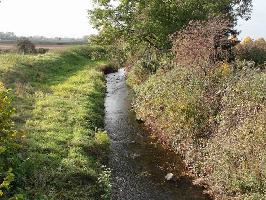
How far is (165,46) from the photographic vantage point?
38.8m

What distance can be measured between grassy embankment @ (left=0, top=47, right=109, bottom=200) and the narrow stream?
3.37ft

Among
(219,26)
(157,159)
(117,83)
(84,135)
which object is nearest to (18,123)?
(84,135)

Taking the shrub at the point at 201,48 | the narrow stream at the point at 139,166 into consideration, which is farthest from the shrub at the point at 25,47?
the shrub at the point at 201,48

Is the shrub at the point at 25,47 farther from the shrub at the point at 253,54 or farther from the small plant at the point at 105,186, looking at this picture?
the small plant at the point at 105,186

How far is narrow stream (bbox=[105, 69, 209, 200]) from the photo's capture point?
18953 millimetres

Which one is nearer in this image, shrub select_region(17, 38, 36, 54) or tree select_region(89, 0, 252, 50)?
tree select_region(89, 0, 252, 50)

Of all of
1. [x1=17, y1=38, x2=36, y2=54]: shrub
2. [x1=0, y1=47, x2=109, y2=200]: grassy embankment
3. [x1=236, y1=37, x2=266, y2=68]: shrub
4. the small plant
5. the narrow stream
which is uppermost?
[x1=236, y1=37, x2=266, y2=68]: shrub

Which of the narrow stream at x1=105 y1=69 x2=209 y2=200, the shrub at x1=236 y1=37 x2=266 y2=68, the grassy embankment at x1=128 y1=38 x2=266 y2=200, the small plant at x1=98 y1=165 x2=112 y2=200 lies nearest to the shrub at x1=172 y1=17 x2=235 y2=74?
the grassy embankment at x1=128 y1=38 x2=266 y2=200

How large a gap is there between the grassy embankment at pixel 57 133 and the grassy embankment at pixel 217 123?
435cm

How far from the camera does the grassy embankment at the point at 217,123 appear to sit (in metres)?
17.1

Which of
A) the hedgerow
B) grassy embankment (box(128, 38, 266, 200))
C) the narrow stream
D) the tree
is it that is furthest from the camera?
the tree

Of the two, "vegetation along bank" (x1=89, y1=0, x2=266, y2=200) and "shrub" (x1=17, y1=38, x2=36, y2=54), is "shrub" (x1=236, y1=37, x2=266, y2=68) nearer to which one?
"vegetation along bank" (x1=89, y1=0, x2=266, y2=200)

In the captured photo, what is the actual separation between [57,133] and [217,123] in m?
9.13

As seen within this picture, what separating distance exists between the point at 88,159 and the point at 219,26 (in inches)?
578
